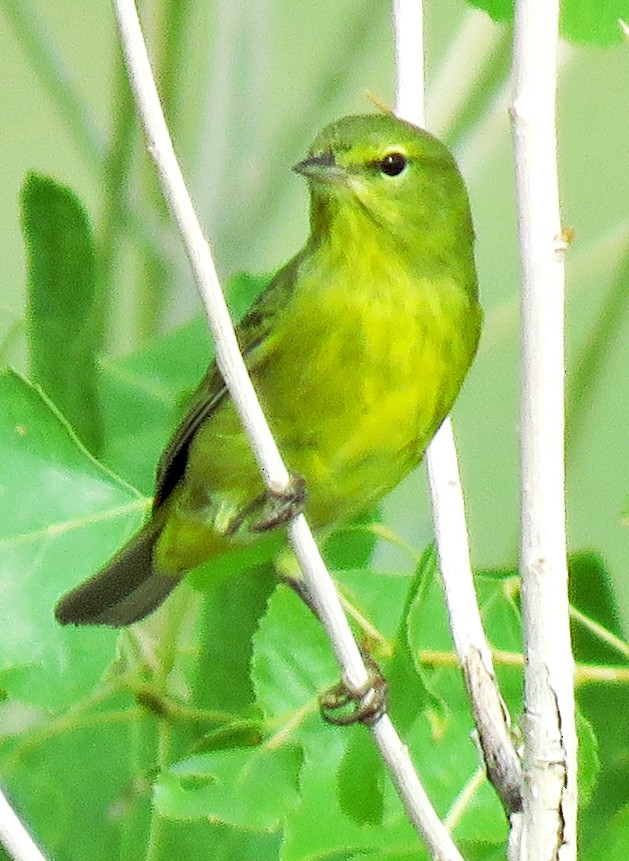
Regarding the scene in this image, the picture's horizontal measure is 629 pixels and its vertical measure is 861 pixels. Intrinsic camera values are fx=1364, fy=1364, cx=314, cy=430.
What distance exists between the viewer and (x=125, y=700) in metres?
Answer: 1.05

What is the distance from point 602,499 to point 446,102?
940mm

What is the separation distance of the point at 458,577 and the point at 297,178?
110 centimetres

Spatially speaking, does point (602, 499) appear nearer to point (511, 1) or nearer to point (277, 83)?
point (277, 83)

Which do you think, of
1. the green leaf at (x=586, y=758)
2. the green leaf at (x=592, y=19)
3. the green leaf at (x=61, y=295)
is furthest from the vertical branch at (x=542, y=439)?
the green leaf at (x=61, y=295)

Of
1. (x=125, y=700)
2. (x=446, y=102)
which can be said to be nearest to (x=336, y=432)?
(x=125, y=700)

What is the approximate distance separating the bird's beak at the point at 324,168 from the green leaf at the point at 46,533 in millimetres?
244

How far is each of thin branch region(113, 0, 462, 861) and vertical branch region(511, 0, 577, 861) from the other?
7cm

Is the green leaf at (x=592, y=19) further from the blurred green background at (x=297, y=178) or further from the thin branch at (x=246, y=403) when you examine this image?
the blurred green background at (x=297, y=178)

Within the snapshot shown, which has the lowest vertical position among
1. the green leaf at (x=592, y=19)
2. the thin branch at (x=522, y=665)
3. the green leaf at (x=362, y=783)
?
the green leaf at (x=362, y=783)

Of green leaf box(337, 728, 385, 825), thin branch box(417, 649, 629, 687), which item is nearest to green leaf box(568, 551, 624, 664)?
thin branch box(417, 649, 629, 687)

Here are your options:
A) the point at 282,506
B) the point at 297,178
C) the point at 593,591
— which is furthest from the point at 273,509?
the point at 297,178

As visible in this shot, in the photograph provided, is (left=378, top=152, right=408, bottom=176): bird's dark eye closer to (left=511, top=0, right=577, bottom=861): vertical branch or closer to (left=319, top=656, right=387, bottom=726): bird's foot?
(left=511, top=0, right=577, bottom=861): vertical branch

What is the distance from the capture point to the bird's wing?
99 centimetres

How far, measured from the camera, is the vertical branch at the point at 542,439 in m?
0.68
